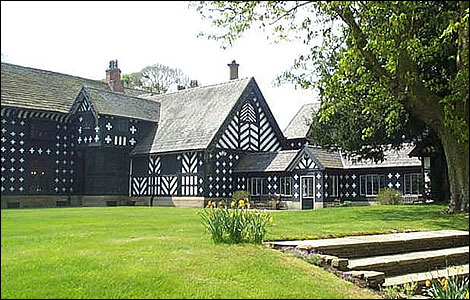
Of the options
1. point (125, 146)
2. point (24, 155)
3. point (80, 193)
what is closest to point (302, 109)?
point (125, 146)

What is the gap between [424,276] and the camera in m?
9.16

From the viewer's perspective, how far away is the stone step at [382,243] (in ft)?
29.6

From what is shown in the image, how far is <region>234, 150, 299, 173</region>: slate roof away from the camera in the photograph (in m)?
31.1

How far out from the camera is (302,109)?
142 feet

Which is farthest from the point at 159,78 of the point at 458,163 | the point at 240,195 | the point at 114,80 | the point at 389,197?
the point at 458,163

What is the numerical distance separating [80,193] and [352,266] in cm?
2316

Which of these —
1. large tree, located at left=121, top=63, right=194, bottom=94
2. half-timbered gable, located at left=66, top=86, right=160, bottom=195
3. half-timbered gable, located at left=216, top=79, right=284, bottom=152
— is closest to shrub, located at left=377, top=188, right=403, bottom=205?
half-timbered gable, located at left=216, top=79, right=284, bottom=152

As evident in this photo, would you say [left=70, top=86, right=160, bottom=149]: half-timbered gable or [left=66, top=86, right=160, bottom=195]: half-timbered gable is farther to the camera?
[left=66, top=86, right=160, bottom=195]: half-timbered gable

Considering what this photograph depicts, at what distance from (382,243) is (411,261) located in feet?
2.38

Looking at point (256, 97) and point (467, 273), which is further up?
point (256, 97)

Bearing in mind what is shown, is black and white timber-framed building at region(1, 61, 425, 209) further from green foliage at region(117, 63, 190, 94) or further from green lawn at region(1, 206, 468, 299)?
green lawn at region(1, 206, 468, 299)

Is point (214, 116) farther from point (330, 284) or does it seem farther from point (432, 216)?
point (330, 284)

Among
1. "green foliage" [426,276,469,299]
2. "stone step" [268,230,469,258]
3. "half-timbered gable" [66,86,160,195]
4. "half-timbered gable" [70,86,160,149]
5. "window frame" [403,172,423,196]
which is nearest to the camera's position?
"green foliage" [426,276,469,299]

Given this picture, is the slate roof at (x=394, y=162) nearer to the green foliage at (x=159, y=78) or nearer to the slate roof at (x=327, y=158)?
the slate roof at (x=327, y=158)
